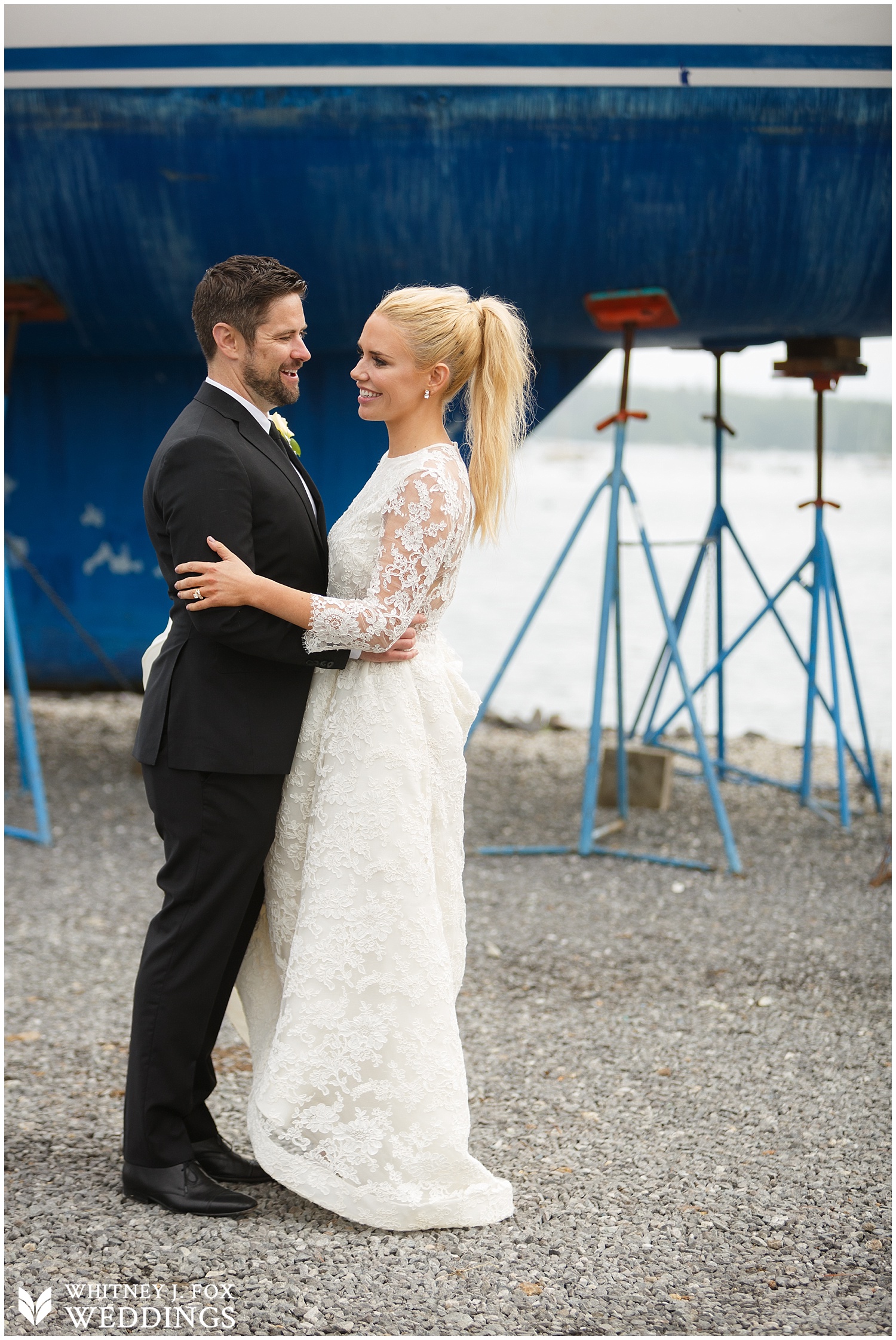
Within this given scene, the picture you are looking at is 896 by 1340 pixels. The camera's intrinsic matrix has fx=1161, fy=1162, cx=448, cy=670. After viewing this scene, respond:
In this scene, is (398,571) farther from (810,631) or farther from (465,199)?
(810,631)

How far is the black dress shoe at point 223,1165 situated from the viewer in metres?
2.25

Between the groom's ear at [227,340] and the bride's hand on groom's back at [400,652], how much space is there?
0.56m

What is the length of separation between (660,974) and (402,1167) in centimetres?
158

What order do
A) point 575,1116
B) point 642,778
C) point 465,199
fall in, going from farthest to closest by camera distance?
point 642,778, point 465,199, point 575,1116

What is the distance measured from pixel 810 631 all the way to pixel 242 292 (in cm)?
378

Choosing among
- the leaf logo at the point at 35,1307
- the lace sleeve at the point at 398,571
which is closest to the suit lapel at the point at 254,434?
the lace sleeve at the point at 398,571

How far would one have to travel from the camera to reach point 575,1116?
2.60 m

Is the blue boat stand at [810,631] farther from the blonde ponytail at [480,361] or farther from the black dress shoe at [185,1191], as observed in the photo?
the black dress shoe at [185,1191]

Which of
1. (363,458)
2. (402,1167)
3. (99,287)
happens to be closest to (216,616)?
(402,1167)

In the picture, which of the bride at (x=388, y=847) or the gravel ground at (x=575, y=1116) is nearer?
the gravel ground at (x=575, y=1116)

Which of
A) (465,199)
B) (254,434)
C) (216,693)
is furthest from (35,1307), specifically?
(465,199)

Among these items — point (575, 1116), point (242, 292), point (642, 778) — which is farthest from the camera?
point (642, 778)

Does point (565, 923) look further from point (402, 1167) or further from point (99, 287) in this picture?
point (99, 287)

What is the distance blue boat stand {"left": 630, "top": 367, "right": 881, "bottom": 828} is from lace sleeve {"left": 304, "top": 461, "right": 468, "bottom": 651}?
301cm
